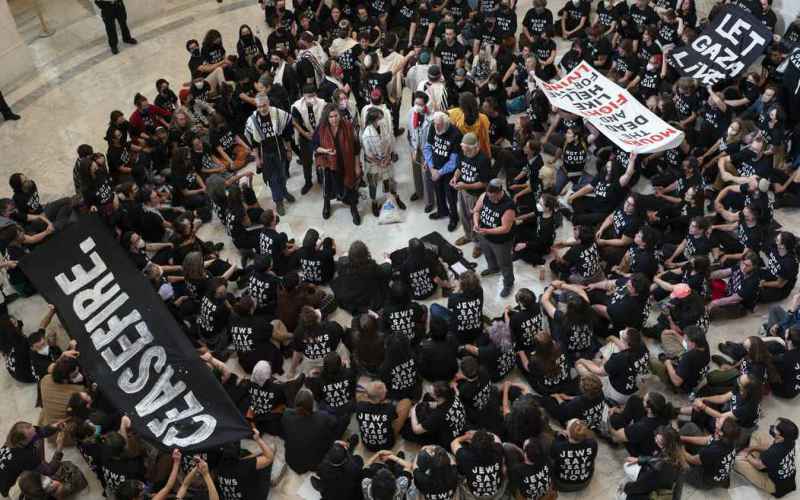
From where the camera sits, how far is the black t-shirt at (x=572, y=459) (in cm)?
866

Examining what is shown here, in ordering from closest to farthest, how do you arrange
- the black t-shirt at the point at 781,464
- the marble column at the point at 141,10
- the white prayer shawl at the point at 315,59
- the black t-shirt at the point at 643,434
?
1. the black t-shirt at the point at 781,464
2. the black t-shirt at the point at 643,434
3. the white prayer shawl at the point at 315,59
4. the marble column at the point at 141,10

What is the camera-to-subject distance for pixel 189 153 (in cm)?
1352

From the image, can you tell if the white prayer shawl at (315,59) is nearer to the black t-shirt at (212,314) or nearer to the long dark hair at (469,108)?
the long dark hair at (469,108)

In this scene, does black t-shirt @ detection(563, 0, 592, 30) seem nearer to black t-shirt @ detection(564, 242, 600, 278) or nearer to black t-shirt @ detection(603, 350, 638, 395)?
black t-shirt @ detection(564, 242, 600, 278)

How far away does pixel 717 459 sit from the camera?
28.6ft

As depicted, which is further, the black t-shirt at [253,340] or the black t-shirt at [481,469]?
the black t-shirt at [253,340]

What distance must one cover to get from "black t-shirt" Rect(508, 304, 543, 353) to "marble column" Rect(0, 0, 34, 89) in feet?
41.0

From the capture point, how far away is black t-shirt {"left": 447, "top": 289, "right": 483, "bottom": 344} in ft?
33.4

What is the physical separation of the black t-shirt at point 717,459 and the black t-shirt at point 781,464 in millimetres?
343

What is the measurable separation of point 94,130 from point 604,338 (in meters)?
10.6

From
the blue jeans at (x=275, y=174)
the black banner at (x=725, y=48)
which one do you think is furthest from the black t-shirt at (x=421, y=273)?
the black banner at (x=725, y=48)

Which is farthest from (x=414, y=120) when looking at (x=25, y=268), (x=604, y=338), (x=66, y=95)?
(x=66, y=95)

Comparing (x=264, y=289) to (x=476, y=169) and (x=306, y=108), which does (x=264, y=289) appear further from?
(x=306, y=108)

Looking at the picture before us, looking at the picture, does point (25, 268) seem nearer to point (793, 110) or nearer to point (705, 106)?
point (705, 106)
